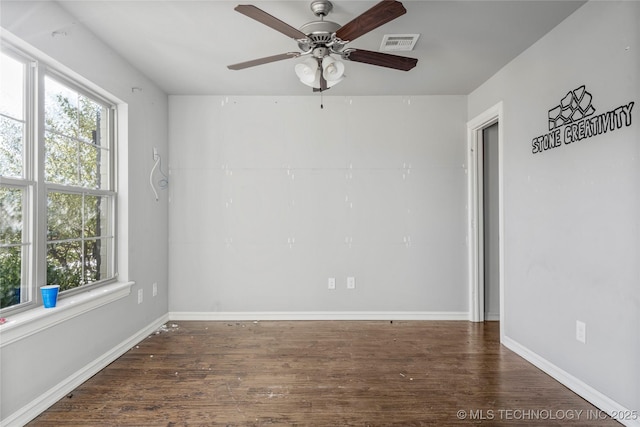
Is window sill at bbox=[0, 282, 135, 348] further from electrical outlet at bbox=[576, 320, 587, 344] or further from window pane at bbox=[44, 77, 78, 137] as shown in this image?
electrical outlet at bbox=[576, 320, 587, 344]

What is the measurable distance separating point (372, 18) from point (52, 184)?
230cm


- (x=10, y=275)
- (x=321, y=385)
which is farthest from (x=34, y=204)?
(x=321, y=385)

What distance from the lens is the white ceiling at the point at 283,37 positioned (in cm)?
221

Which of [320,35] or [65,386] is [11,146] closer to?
[65,386]

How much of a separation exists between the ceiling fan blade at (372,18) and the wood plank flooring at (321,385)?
2.28m

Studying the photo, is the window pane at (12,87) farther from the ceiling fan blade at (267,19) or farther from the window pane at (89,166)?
the ceiling fan blade at (267,19)

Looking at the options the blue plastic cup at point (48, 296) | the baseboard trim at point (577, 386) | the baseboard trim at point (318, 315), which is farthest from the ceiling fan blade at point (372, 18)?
the baseboard trim at point (318, 315)

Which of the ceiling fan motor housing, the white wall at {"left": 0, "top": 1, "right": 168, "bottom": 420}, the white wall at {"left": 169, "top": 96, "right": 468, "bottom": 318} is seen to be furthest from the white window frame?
the ceiling fan motor housing

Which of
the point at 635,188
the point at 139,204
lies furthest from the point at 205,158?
the point at 635,188

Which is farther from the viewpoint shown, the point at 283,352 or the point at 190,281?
the point at 190,281

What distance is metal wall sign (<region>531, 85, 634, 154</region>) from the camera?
1989 millimetres

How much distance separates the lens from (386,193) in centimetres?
386

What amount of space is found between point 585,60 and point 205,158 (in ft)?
11.4

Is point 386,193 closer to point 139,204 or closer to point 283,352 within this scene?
point 283,352
